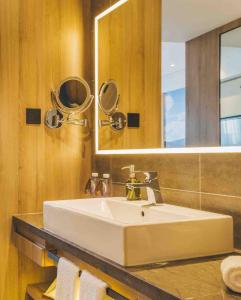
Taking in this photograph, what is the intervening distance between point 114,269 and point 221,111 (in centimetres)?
74

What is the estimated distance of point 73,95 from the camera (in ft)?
8.09

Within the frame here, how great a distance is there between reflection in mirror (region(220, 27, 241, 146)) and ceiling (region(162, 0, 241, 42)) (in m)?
0.08

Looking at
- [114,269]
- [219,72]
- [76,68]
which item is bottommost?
[114,269]

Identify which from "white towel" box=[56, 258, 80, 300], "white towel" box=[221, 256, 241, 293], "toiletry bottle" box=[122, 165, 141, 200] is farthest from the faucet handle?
"white towel" box=[221, 256, 241, 293]

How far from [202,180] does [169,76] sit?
0.56 metres

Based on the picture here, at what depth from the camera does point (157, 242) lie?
1.26 m

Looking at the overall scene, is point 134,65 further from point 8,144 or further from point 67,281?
point 67,281

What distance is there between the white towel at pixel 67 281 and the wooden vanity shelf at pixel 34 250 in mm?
237

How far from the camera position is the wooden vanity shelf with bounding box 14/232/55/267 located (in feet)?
6.33

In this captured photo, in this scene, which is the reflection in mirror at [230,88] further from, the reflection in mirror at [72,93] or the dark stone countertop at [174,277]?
the reflection in mirror at [72,93]

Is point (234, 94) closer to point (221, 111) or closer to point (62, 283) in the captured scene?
point (221, 111)

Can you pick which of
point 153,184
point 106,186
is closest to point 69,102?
point 106,186

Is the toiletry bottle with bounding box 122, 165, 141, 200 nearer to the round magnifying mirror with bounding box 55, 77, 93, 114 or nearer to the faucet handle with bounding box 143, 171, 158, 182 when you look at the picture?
the faucet handle with bounding box 143, 171, 158, 182

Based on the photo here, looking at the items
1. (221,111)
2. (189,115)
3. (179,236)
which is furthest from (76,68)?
(179,236)
